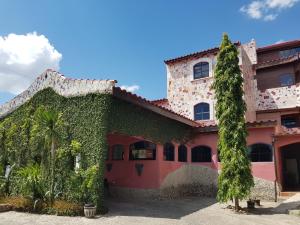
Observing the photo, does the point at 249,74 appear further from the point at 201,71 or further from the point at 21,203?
the point at 21,203

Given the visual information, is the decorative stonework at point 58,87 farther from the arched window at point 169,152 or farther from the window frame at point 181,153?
the window frame at point 181,153

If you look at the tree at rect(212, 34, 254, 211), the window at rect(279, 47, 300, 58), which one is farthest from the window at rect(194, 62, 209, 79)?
the window at rect(279, 47, 300, 58)

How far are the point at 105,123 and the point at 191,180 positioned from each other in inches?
351

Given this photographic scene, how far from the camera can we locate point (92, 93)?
37.5 ft

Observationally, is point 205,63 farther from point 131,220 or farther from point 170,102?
point 131,220

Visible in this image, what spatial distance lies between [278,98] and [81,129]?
53.6 ft

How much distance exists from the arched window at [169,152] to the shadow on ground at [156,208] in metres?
2.56

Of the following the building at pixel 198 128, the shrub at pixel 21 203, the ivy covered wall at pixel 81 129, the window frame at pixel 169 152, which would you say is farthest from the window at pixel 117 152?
the shrub at pixel 21 203

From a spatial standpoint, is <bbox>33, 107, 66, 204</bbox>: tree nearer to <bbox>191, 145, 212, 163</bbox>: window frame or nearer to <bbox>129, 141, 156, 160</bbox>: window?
<bbox>129, 141, 156, 160</bbox>: window

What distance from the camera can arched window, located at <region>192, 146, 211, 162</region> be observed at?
58.6 ft

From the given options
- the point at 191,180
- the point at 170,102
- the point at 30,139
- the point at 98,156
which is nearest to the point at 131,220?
the point at 98,156

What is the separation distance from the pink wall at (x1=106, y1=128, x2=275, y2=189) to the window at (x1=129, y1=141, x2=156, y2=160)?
7.7 inches

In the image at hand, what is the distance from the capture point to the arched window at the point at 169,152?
1590 cm

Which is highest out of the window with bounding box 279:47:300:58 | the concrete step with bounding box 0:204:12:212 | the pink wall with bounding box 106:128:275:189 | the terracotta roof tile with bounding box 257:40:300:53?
the terracotta roof tile with bounding box 257:40:300:53
